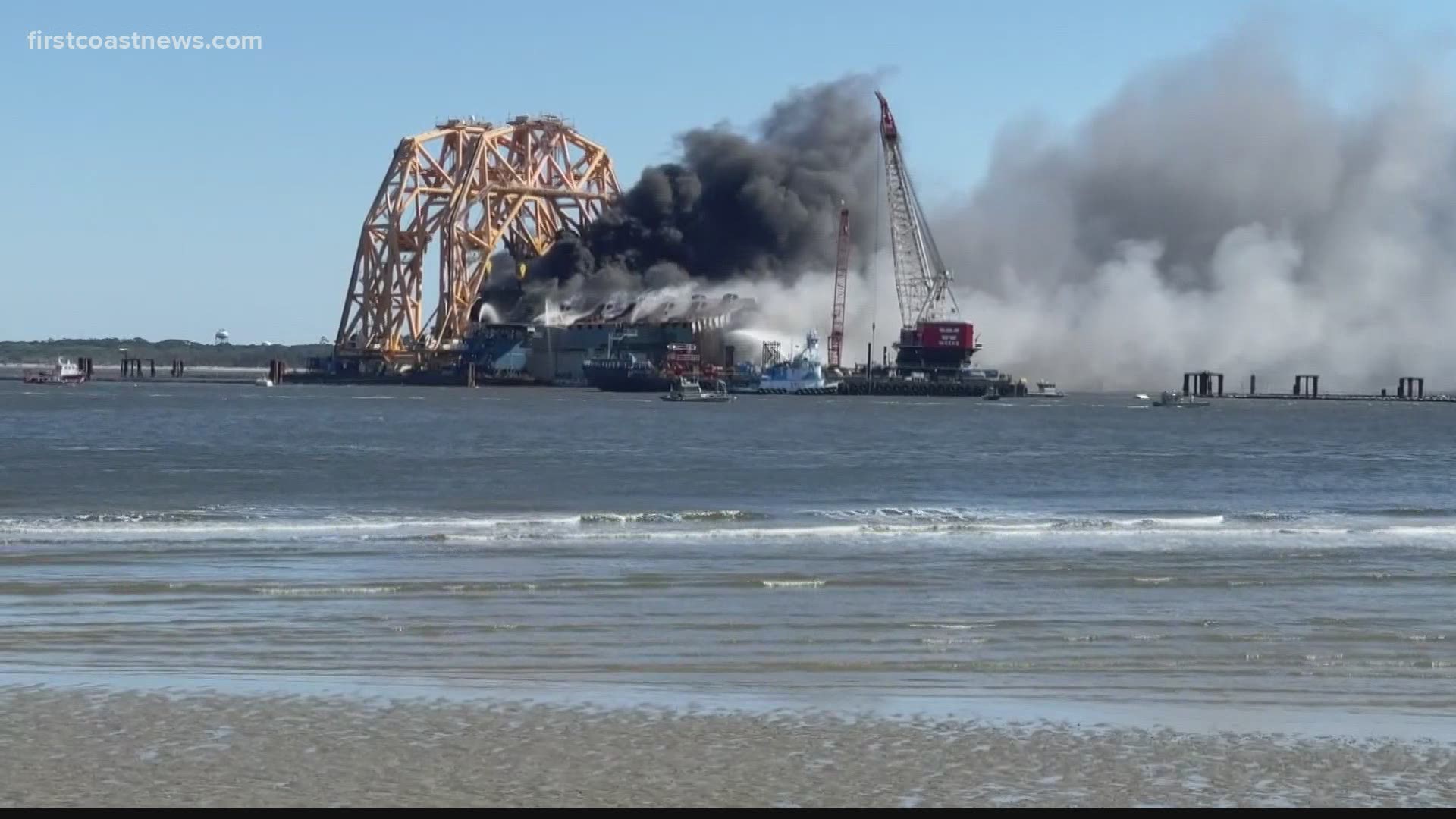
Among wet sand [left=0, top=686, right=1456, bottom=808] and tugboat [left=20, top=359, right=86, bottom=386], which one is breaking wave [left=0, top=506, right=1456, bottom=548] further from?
tugboat [left=20, top=359, right=86, bottom=386]

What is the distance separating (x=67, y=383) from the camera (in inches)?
5945

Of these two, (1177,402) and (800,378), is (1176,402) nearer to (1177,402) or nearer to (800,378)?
(1177,402)

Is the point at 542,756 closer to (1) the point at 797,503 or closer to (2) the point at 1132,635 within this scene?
(2) the point at 1132,635

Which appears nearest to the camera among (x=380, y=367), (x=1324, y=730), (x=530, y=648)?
(x=1324, y=730)

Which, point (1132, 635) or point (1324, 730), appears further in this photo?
point (1132, 635)

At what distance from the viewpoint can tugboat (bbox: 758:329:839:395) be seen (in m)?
134

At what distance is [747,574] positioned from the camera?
70.9 feet

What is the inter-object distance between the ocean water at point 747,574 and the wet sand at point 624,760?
43.1 inches

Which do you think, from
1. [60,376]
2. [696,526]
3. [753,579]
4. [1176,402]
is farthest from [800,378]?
[753,579]

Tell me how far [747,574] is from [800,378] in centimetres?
11223

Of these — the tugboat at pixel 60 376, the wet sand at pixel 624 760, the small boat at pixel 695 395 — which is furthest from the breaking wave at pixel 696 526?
the tugboat at pixel 60 376

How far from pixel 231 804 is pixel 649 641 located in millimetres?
6738

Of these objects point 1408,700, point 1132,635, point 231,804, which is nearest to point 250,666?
point 231,804

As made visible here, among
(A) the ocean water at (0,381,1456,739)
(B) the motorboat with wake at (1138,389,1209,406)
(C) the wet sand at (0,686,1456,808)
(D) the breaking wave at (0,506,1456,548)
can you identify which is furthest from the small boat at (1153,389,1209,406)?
(C) the wet sand at (0,686,1456,808)
